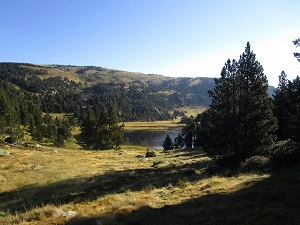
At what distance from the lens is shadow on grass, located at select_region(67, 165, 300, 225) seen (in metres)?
10.3

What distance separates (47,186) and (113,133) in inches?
2196

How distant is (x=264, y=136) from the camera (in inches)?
1127

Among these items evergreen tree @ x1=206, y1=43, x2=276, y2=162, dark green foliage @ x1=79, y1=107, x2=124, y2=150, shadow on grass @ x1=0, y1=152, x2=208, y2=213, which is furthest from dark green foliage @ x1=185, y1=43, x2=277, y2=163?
dark green foliage @ x1=79, y1=107, x2=124, y2=150

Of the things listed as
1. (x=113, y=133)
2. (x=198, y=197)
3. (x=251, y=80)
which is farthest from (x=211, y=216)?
(x=113, y=133)

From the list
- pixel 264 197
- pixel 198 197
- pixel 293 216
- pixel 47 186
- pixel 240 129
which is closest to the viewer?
pixel 293 216

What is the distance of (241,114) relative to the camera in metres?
29.8

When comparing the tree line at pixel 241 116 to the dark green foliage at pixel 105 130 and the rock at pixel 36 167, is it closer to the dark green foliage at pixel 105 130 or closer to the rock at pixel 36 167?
the rock at pixel 36 167

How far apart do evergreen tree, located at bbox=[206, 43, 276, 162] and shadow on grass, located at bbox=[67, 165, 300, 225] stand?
14.3m

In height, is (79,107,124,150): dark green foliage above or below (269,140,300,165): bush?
below

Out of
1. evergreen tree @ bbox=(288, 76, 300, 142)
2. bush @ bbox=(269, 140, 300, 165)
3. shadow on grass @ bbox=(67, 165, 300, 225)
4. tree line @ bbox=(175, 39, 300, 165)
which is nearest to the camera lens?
shadow on grass @ bbox=(67, 165, 300, 225)

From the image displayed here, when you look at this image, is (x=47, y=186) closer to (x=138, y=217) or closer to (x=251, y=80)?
(x=138, y=217)

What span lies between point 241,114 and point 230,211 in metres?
19.8

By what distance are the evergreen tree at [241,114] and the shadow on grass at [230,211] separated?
46.9 ft

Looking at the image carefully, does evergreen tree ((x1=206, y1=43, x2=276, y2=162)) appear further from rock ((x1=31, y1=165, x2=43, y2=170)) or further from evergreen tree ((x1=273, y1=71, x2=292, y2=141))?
rock ((x1=31, y1=165, x2=43, y2=170))
